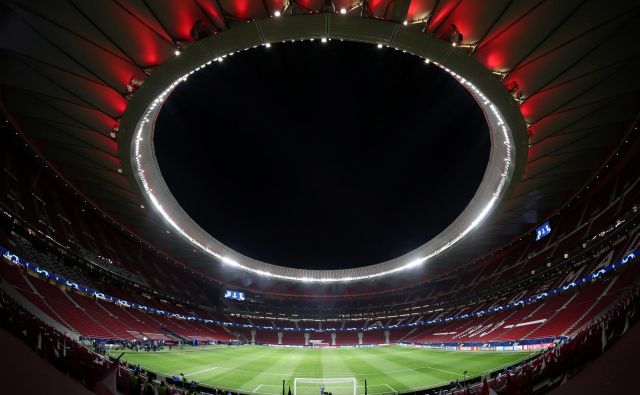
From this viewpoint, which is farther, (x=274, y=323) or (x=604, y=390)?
(x=274, y=323)

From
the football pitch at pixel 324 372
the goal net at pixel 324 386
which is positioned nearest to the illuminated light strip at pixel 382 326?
the football pitch at pixel 324 372

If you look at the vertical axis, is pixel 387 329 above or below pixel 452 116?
below

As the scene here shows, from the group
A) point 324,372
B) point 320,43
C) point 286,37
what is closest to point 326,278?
point 324,372

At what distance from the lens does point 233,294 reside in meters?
60.8

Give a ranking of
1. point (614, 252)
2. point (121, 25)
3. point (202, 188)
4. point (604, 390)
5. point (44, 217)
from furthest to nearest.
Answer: point (202, 188), point (44, 217), point (614, 252), point (121, 25), point (604, 390)

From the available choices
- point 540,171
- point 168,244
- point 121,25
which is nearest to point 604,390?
point 121,25

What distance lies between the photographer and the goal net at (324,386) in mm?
17483

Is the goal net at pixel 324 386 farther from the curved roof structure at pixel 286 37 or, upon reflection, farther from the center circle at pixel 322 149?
the center circle at pixel 322 149

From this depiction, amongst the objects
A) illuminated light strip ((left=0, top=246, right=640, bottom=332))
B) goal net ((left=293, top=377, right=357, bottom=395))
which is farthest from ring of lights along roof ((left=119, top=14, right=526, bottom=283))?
goal net ((left=293, top=377, right=357, bottom=395))

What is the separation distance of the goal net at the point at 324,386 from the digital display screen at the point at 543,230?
94.1 ft

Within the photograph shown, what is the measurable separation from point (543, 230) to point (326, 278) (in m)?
35.2

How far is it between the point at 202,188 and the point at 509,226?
34.3 metres

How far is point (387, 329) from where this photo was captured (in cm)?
5978

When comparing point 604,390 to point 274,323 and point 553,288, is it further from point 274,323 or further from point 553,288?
point 274,323
